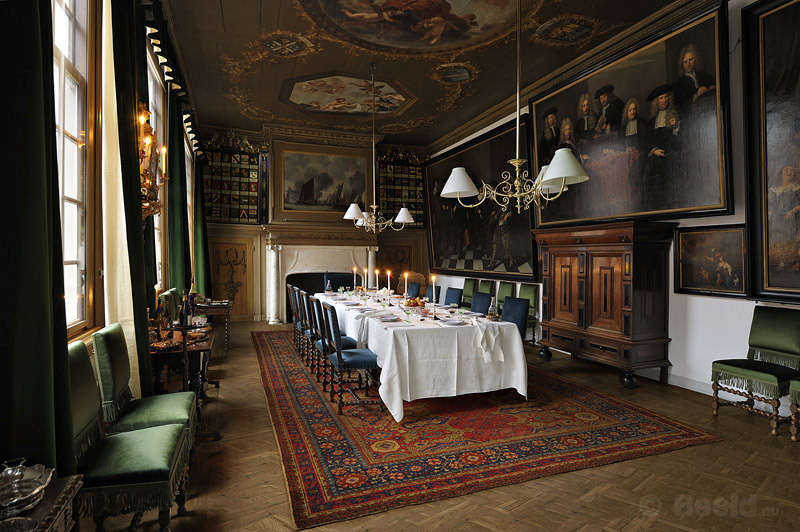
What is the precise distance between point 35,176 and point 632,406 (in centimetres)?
496

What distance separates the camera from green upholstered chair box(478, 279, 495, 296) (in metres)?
8.55

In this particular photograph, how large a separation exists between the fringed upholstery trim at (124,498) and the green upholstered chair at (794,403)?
14.9 ft

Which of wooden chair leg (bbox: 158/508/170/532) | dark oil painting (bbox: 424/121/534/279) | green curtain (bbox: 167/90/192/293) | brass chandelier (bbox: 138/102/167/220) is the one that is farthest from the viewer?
dark oil painting (bbox: 424/121/534/279)

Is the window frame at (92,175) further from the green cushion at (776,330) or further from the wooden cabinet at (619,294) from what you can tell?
the green cushion at (776,330)

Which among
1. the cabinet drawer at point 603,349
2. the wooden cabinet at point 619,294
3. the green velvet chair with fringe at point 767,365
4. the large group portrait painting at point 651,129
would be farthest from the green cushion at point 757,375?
the large group portrait painting at point 651,129

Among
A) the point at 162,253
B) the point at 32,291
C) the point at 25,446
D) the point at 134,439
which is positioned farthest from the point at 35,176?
the point at 162,253

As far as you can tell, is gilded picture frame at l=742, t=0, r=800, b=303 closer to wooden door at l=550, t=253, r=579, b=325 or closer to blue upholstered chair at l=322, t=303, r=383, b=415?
wooden door at l=550, t=253, r=579, b=325

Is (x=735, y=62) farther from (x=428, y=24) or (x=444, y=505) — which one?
(x=444, y=505)

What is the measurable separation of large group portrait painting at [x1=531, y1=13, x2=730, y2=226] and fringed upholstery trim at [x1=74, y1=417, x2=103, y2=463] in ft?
17.4

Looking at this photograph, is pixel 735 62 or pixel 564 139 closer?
pixel 735 62

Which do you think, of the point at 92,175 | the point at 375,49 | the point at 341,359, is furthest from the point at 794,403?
the point at 375,49

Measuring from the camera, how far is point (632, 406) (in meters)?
4.45

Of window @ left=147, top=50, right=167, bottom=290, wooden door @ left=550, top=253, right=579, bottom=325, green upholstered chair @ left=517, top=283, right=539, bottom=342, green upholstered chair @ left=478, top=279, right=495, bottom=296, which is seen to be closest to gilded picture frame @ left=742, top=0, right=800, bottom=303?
wooden door @ left=550, top=253, right=579, bottom=325

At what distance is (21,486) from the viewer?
1.47 meters
